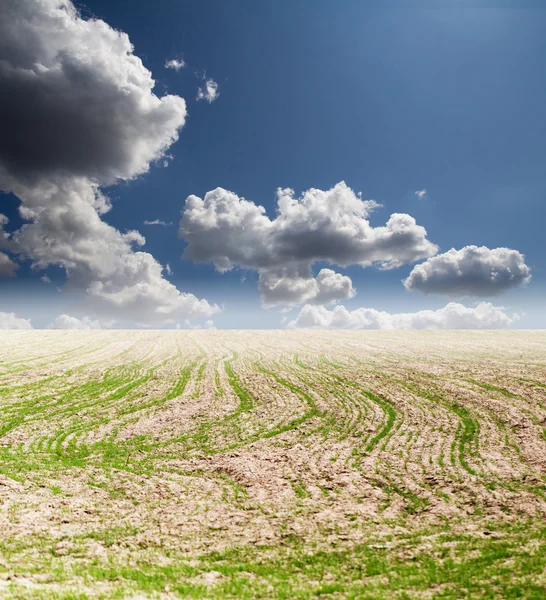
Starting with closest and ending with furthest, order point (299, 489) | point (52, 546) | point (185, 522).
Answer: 1. point (52, 546)
2. point (185, 522)
3. point (299, 489)

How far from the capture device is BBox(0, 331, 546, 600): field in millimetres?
7020

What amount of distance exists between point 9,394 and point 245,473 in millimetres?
17245

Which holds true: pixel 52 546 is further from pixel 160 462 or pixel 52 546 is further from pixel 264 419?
pixel 264 419

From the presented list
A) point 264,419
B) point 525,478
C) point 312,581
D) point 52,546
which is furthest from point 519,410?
point 52,546

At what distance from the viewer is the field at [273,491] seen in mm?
7020

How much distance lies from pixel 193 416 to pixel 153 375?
11.2m

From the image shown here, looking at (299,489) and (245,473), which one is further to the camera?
(245,473)

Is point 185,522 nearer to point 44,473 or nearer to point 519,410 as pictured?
point 44,473

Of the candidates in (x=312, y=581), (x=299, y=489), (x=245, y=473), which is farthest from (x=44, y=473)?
(x=312, y=581)

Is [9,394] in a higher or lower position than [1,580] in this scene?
higher

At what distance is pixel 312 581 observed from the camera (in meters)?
6.94

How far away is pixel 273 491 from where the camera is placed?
424 inches

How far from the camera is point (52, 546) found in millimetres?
8000

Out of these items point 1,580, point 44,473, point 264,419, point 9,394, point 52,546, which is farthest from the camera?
point 9,394
